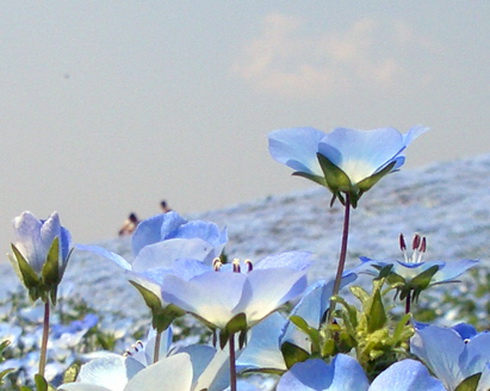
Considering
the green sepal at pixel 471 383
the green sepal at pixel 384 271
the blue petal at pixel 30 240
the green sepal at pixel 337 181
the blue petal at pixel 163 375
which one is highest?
the green sepal at pixel 337 181

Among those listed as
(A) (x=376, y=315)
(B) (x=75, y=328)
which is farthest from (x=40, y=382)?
(B) (x=75, y=328)

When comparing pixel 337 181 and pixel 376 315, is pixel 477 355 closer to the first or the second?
pixel 376 315

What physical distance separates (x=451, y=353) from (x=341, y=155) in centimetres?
23

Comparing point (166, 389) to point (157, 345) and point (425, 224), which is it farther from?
point (425, 224)

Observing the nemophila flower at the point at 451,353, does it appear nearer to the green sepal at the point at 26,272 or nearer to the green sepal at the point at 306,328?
the green sepal at the point at 306,328

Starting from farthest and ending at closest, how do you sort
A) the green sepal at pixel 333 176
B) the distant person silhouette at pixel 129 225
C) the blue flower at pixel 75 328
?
1. the distant person silhouette at pixel 129 225
2. the blue flower at pixel 75 328
3. the green sepal at pixel 333 176

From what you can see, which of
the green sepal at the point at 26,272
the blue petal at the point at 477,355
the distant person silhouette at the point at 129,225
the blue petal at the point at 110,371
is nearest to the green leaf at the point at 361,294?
the blue petal at the point at 477,355

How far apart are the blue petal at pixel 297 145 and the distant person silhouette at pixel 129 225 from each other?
13.9 metres

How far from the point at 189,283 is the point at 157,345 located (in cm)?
14

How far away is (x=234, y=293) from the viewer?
0.89m

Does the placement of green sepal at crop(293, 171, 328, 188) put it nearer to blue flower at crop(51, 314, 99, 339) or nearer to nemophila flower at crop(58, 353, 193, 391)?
nemophila flower at crop(58, 353, 193, 391)

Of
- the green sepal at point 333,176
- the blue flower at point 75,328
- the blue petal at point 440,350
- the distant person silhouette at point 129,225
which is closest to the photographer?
the blue petal at point 440,350

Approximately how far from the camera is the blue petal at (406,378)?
2.94ft

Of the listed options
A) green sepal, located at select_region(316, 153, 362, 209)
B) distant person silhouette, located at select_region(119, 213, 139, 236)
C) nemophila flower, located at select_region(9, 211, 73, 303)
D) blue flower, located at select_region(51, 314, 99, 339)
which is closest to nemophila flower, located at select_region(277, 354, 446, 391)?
green sepal, located at select_region(316, 153, 362, 209)
